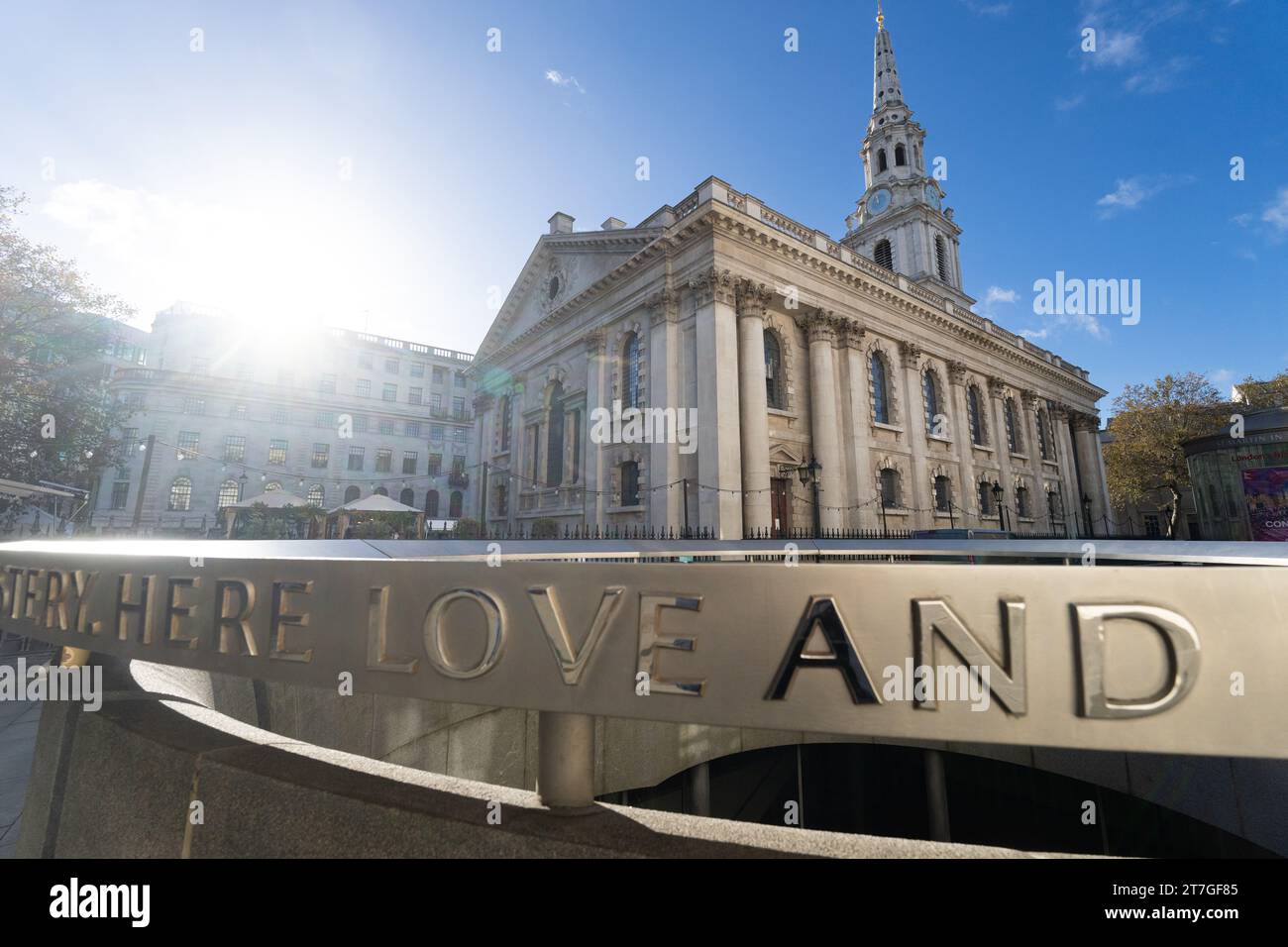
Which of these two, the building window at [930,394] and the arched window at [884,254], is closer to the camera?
the building window at [930,394]

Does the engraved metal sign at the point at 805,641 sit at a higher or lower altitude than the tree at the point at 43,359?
lower

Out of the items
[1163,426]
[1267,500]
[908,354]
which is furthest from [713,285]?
[1163,426]

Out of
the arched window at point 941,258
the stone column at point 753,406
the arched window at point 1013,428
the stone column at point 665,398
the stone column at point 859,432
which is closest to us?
the stone column at point 753,406

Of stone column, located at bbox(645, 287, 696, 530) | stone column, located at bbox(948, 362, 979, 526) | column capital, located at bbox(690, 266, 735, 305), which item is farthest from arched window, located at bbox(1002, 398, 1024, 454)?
stone column, located at bbox(645, 287, 696, 530)

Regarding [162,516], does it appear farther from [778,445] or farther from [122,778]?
[122,778]

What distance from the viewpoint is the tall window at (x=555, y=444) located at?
83.1 ft

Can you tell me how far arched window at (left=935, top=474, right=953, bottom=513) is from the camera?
78.5 feet

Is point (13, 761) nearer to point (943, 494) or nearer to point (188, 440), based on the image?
point (943, 494)

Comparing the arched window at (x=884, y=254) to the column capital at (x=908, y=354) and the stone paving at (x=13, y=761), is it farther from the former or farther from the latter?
the stone paving at (x=13, y=761)

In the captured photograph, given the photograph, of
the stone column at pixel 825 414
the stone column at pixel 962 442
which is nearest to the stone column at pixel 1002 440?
the stone column at pixel 962 442

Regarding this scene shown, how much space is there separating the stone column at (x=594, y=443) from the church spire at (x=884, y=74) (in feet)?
108

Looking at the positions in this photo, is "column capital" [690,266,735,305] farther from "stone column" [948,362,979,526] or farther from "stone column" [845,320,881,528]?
"stone column" [948,362,979,526]

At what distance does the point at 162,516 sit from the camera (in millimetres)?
37281
